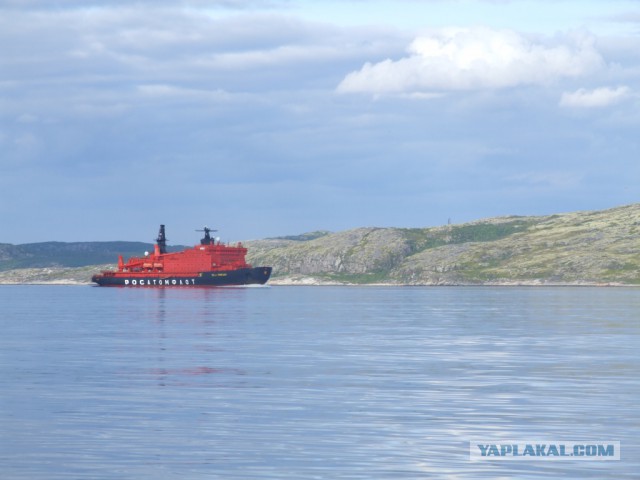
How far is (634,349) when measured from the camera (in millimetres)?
71750

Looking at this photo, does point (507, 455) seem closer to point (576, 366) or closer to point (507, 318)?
point (576, 366)

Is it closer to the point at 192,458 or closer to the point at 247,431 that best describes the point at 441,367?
the point at 247,431

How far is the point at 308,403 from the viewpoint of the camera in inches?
1718

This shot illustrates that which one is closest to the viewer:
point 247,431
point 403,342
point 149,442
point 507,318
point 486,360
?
point 149,442

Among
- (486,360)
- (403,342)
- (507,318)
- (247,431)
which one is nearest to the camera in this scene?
(247,431)

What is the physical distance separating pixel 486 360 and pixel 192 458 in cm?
3629

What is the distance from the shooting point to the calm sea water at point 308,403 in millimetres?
30391

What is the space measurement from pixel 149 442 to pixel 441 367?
29.1 metres

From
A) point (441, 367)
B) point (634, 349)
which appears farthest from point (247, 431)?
point (634, 349)

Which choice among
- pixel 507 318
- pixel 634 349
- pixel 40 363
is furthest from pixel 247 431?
pixel 507 318

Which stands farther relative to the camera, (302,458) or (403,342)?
(403,342)

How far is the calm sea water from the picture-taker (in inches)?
1196

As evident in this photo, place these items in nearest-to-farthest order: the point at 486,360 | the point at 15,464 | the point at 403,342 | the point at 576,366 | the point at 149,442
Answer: the point at 15,464 → the point at 149,442 → the point at 576,366 → the point at 486,360 → the point at 403,342

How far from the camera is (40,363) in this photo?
6234 centimetres
